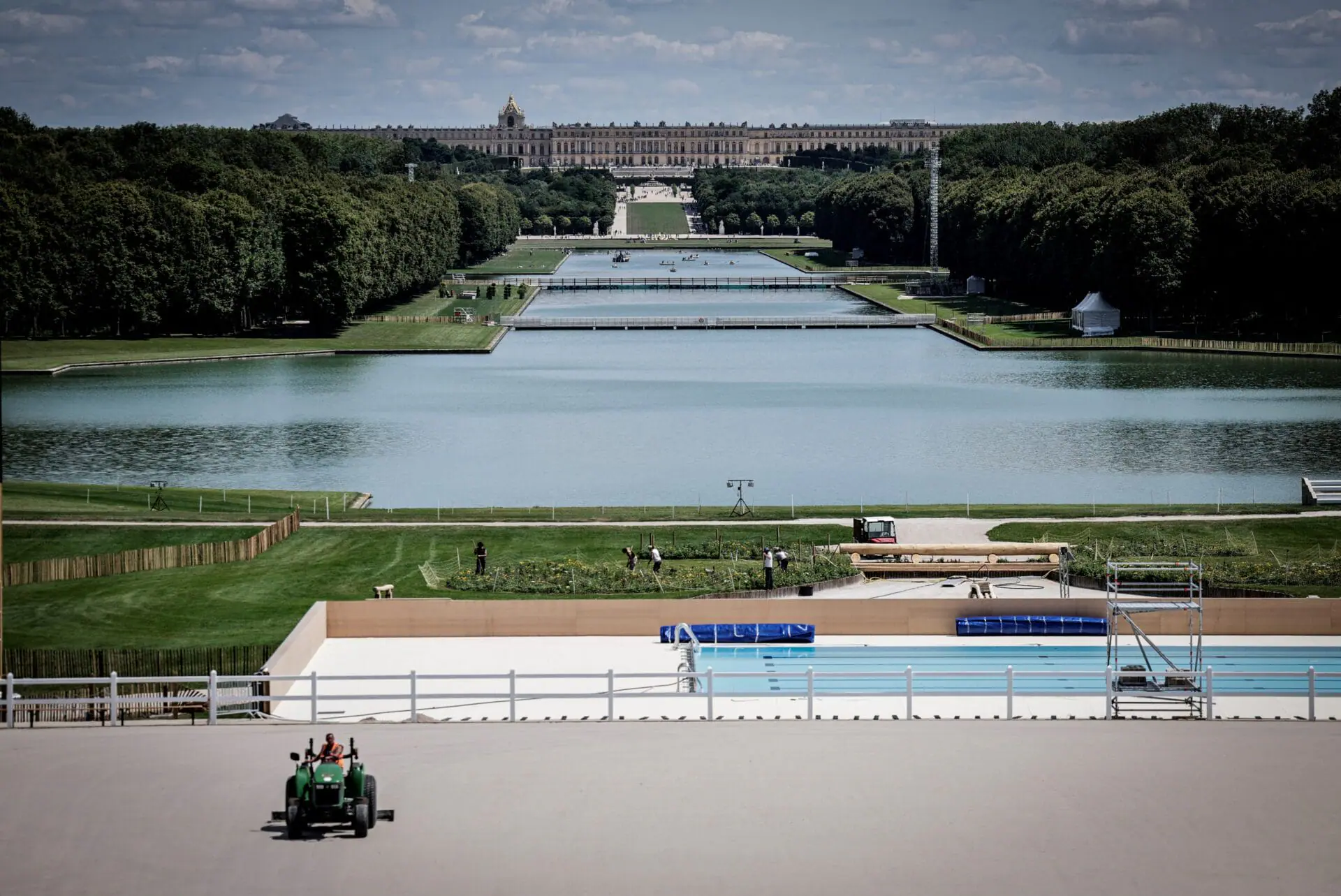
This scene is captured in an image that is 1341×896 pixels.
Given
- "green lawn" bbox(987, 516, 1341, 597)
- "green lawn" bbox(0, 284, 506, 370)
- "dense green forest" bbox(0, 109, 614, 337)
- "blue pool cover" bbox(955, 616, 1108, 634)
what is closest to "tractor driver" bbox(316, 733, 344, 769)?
"blue pool cover" bbox(955, 616, 1108, 634)

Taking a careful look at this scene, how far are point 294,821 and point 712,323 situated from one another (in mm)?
110113

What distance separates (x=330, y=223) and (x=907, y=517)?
7109cm

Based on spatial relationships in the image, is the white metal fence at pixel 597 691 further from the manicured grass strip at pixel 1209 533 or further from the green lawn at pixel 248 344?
the green lawn at pixel 248 344

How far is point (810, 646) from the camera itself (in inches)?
1475

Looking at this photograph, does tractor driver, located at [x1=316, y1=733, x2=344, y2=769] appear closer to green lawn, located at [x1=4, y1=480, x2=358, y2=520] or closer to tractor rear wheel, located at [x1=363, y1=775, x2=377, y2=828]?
tractor rear wheel, located at [x1=363, y1=775, x2=377, y2=828]

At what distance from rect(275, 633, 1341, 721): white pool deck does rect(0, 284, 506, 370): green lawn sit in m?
60.9

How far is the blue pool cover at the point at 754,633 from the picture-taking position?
1508 inches

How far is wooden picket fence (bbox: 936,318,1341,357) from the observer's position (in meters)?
108

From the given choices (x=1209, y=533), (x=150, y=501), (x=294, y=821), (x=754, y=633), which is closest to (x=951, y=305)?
(x=1209, y=533)

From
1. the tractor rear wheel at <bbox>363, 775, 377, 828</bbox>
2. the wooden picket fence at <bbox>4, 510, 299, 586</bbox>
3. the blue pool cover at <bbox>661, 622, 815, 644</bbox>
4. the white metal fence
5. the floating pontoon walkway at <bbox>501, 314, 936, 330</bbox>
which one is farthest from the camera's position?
the floating pontoon walkway at <bbox>501, 314, 936, 330</bbox>

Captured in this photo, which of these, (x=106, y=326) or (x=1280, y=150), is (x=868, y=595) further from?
(x=1280, y=150)

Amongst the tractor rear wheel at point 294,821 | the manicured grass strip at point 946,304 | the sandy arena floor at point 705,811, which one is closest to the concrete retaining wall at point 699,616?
the sandy arena floor at point 705,811

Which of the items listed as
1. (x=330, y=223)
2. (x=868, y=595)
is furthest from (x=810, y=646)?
(x=330, y=223)

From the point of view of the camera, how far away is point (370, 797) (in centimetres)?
2367
